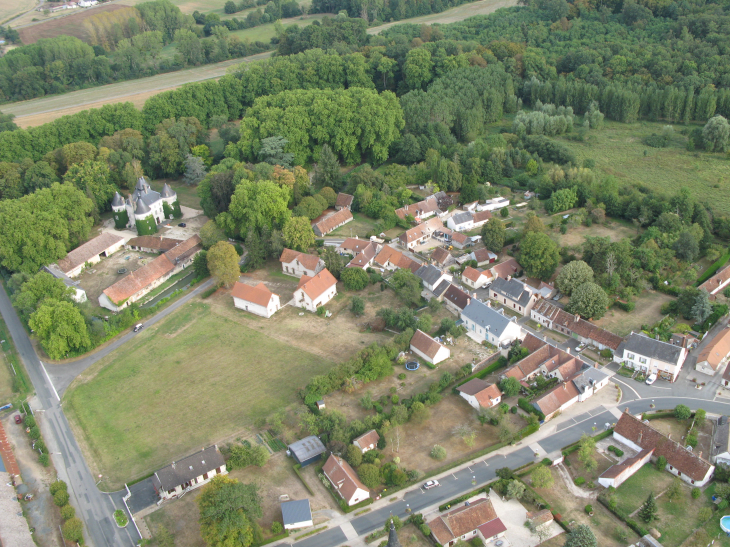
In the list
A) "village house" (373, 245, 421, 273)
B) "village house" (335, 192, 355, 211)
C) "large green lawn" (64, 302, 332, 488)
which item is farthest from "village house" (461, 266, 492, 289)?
"village house" (335, 192, 355, 211)

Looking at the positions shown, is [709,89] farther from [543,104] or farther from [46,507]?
[46,507]

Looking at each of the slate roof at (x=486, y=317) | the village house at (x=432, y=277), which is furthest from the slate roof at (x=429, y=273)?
the slate roof at (x=486, y=317)

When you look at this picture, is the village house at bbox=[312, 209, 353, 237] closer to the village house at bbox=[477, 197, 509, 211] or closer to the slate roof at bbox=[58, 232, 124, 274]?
the village house at bbox=[477, 197, 509, 211]

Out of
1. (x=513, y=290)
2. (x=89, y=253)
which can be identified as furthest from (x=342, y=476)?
(x=89, y=253)

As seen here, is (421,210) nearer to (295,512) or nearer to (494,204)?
(494,204)

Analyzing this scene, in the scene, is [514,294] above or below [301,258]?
below

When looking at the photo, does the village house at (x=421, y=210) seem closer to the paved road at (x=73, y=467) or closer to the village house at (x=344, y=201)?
the village house at (x=344, y=201)

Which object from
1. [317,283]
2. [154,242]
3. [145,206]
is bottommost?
[317,283]
